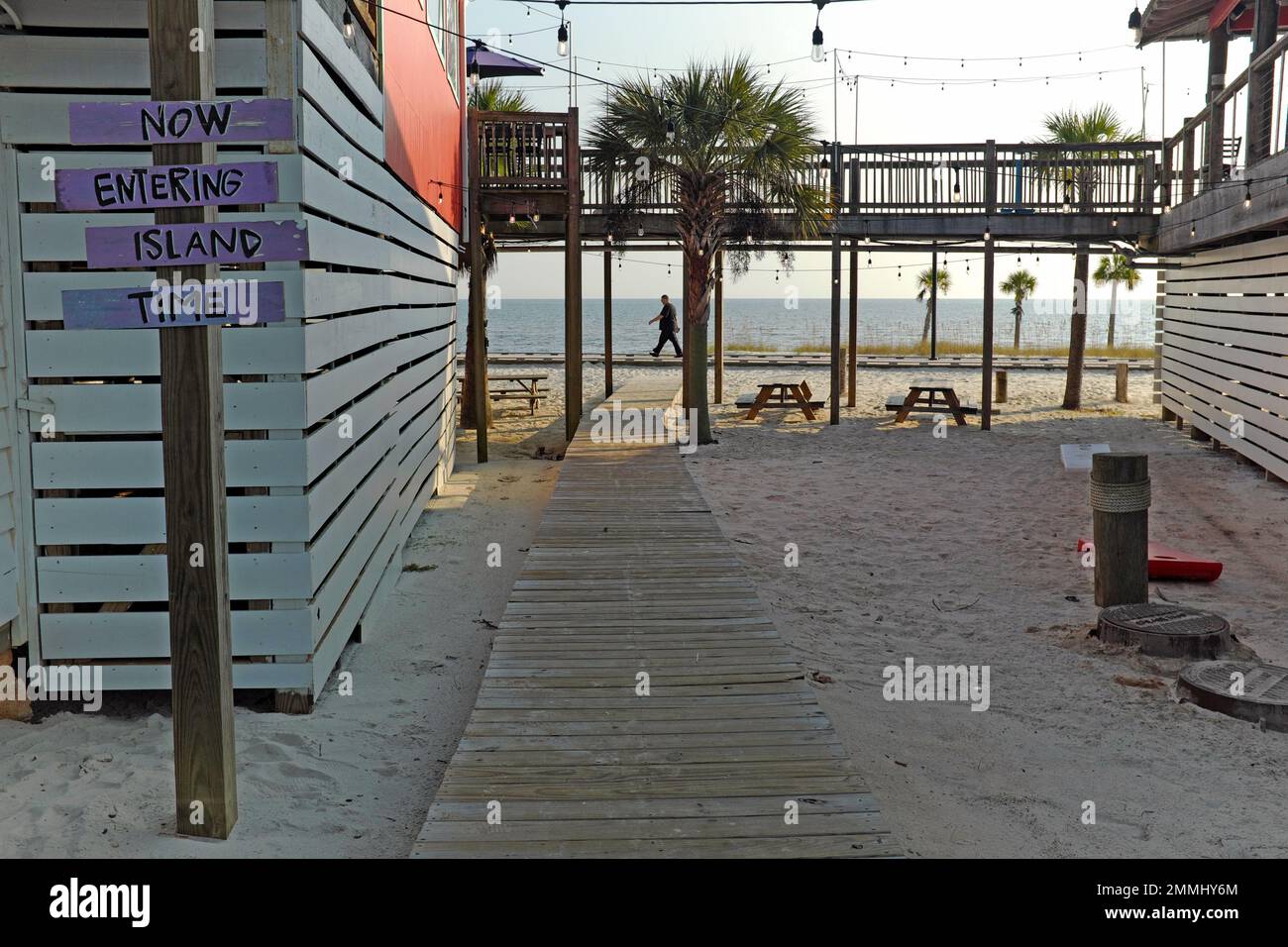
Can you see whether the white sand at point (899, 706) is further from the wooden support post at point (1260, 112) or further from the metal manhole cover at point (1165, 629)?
the wooden support post at point (1260, 112)

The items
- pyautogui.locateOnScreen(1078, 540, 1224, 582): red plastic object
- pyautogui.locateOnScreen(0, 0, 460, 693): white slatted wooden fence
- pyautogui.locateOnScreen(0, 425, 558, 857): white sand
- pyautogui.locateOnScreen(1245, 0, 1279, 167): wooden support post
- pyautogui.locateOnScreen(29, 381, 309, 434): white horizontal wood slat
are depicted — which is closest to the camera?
pyautogui.locateOnScreen(0, 425, 558, 857): white sand

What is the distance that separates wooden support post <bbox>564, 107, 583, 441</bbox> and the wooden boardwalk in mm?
7665

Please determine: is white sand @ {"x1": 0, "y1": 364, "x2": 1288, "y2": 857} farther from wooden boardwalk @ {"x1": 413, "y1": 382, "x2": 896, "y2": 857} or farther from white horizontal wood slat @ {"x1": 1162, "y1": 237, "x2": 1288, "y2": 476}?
white horizontal wood slat @ {"x1": 1162, "y1": 237, "x2": 1288, "y2": 476}

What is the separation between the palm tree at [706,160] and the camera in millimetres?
14281

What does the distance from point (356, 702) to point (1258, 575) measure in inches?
244

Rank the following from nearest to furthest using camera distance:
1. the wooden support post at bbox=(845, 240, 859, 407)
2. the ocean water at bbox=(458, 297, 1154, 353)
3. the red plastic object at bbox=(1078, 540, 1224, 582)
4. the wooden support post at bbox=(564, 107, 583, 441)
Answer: the red plastic object at bbox=(1078, 540, 1224, 582) → the wooden support post at bbox=(564, 107, 583, 441) → the wooden support post at bbox=(845, 240, 859, 407) → the ocean water at bbox=(458, 297, 1154, 353)

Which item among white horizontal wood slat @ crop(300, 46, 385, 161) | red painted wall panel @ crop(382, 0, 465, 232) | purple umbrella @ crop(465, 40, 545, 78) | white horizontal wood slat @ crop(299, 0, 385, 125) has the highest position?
purple umbrella @ crop(465, 40, 545, 78)

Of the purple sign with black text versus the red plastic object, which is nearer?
the purple sign with black text

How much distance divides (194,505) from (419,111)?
23.2 feet

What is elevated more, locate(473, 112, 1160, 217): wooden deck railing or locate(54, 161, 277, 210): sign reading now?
locate(473, 112, 1160, 217): wooden deck railing

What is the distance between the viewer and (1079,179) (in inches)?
682

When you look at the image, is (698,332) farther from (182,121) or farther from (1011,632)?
(182,121)

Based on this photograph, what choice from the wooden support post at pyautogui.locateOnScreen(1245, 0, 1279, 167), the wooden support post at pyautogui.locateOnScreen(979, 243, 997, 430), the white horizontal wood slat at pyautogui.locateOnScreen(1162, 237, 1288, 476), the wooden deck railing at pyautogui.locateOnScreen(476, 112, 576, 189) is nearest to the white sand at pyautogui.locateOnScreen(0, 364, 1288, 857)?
the white horizontal wood slat at pyautogui.locateOnScreen(1162, 237, 1288, 476)

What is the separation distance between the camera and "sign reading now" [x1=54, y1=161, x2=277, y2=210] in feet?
11.5
